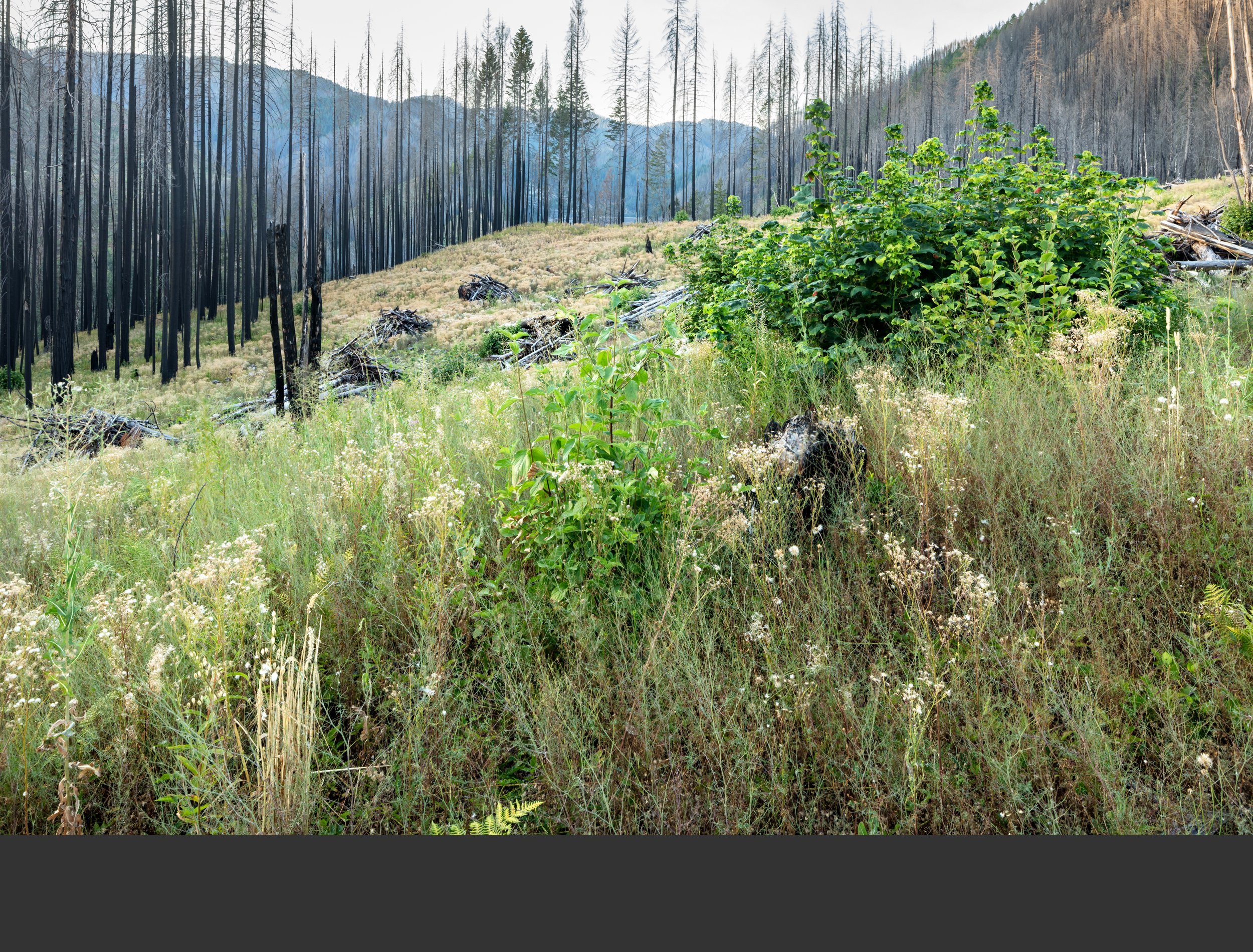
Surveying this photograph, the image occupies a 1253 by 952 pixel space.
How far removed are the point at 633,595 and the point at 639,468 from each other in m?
0.75

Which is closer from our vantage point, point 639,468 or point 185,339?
point 639,468

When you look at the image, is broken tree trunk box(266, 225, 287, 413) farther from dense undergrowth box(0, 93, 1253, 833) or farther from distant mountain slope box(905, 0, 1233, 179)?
distant mountain slope box(905, 0, 1233, 179)

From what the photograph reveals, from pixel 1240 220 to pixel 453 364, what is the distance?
16701 millimetres

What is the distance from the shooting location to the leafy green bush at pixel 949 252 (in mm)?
4820

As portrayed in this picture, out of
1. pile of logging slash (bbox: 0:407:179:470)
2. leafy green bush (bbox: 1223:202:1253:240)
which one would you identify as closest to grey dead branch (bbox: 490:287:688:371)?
pile of logging slash (bbox: 0:407:179:470)

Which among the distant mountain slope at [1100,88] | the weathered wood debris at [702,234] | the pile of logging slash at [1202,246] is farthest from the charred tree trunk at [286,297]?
the distant mountain slope at [1100,88]

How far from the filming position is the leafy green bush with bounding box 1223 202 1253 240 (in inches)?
502

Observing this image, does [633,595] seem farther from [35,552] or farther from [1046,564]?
[35,552]

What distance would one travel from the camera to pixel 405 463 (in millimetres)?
3832

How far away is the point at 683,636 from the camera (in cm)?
231

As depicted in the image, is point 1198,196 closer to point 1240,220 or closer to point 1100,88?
point 1240,220

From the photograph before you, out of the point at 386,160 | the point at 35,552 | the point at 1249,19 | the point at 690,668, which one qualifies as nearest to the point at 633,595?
the point at 690,668

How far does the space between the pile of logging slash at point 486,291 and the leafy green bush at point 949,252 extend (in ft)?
69.7

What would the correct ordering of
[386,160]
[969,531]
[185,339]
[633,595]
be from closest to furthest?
[633,595]
[969,531]
[185,339]
[386,160]
